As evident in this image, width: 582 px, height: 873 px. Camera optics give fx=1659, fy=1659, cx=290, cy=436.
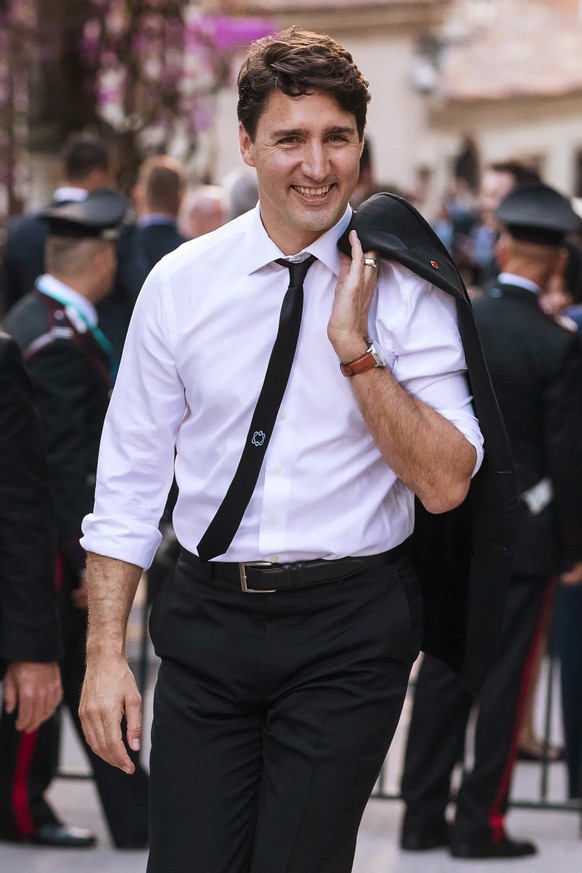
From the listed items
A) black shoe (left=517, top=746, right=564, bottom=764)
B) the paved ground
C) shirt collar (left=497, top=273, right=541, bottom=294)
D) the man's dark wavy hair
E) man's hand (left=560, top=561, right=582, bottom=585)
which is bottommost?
the paved ground

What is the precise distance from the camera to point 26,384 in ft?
13.0

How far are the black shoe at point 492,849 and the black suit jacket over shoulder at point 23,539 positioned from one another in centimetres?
177

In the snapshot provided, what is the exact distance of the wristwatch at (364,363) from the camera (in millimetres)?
2990

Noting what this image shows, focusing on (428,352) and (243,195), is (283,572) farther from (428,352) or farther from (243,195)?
(243,195)

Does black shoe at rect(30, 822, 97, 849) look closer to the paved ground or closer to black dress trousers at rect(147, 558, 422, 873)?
the paved ground

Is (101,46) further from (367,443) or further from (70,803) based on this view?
(367,443)

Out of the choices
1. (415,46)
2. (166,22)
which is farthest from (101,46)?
(415,46)

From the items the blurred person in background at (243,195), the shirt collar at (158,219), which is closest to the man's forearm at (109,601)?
the blurred person in background at (243,195)

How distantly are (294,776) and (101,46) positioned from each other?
10.4 meters

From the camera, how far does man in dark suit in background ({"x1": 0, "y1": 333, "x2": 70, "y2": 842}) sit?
3939 millimetres

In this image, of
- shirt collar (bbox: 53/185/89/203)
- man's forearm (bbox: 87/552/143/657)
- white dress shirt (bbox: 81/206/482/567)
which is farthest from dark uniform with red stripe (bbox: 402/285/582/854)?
shirt collar (bbox: 53/185/89/203)

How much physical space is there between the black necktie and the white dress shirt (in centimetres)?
3

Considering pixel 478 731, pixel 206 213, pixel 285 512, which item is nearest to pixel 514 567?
pixel 478 731

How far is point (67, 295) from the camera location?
17.6 ft
